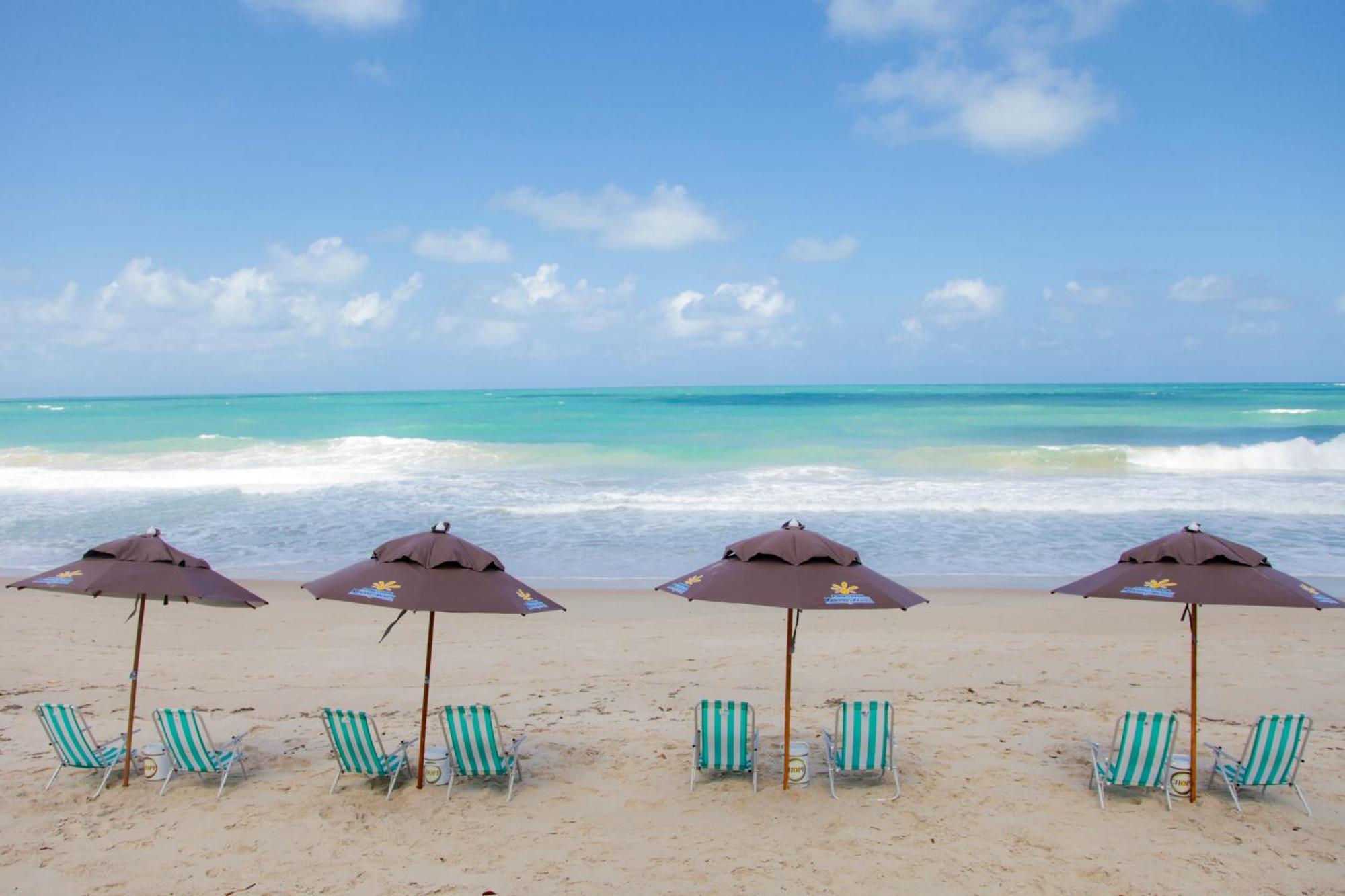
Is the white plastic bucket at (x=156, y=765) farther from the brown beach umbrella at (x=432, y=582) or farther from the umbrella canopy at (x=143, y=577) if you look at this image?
the brown beach umbrella at (x=432, y=582)

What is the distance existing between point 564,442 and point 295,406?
59.0 metres

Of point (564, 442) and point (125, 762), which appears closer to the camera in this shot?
point (125, 762)

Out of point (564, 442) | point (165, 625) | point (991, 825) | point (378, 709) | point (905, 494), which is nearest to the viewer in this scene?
point (991, 825)

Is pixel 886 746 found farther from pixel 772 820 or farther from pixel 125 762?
pixel 125 762

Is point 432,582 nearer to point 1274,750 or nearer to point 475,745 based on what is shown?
point 475,745

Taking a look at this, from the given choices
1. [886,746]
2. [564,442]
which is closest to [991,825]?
[886,746]

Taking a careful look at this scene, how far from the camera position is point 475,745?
6.41 meters

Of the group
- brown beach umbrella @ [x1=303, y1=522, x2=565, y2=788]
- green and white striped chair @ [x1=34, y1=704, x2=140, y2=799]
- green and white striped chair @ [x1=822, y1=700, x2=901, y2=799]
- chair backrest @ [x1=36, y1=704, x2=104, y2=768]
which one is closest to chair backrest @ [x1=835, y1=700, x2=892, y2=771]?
green and white striped chair @ [x1=822, y1=700, x2=901, y2=799]

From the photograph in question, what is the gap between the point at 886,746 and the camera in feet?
21.4

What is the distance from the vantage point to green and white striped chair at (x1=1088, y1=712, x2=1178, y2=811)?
20.1 feet

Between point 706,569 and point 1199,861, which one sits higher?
point 706,569

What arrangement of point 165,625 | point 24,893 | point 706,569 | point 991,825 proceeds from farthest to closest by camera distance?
point 165,625 → point 706,569 → point 991,825 → point 24,893

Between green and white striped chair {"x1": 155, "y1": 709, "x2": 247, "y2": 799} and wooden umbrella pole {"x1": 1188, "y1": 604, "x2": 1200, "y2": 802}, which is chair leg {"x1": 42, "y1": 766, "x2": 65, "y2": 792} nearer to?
green and white striped chair {"x1": 155, "y1": 709, "x2": 247, "y2": 799}

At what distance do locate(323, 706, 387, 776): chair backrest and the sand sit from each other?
0.25 meters
